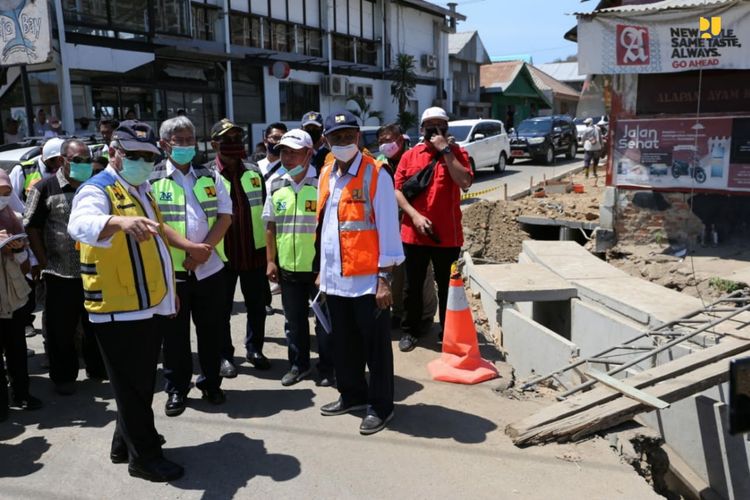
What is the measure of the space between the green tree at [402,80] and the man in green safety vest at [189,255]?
24.6 m

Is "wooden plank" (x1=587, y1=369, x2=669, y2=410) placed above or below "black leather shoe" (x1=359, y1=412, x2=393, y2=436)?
above

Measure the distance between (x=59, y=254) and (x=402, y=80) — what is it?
25.3 meters

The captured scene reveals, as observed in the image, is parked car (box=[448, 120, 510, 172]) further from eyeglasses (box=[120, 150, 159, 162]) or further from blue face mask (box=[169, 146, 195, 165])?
eyeglasses (box=[120, 150, 159, 162])

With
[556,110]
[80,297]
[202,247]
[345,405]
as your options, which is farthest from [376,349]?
[556,110]

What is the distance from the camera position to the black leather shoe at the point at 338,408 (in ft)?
14.1

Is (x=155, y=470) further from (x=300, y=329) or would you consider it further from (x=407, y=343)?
(x=407, y=343)

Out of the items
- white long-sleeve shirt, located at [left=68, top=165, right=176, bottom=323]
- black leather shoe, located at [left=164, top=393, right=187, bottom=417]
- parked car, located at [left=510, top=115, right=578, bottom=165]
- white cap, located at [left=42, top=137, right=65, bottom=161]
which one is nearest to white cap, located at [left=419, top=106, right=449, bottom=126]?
white long-sleeve shirt, located at [left=68, top=165, right=176, bottom=323]

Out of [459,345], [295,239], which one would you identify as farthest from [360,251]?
[459,345]

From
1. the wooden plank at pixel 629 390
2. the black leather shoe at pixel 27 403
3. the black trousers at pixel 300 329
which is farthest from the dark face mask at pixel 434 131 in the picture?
the black leather shoe at pixel 27 403

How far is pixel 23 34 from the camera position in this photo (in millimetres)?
12164

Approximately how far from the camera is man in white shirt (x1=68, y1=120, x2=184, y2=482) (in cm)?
321

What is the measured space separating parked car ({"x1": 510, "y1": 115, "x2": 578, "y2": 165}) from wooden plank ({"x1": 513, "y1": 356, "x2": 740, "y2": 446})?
2032 centimetres

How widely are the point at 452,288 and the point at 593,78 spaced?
4.94m

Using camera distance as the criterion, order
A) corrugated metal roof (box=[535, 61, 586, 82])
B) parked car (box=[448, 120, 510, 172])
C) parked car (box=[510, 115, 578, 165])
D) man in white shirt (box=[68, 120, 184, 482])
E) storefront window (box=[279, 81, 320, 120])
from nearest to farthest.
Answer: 1. man in white shirt (box=[68, 120, 184, 482])
2. parked car (box=[448, 120, 510, 172])
3. storefront window (box=[279, 81, 320, 120])
4. parked car (box=[510, 115, 578, 165])
5. corrugated metal roof (box=[535, 61, 586, 82])
